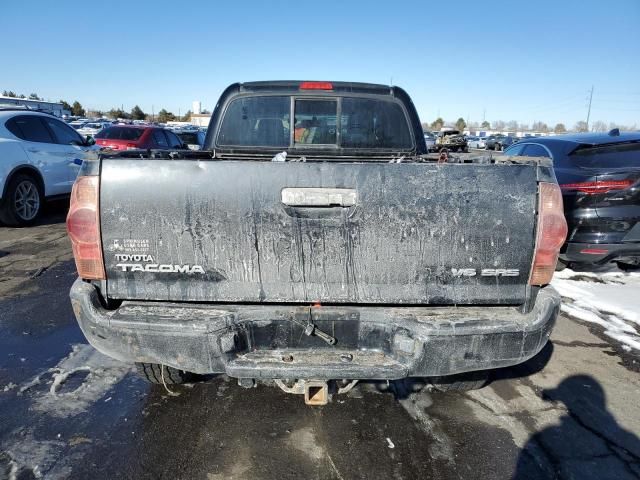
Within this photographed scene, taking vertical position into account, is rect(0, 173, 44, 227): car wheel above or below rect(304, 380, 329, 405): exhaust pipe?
above

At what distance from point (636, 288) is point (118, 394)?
231 inches

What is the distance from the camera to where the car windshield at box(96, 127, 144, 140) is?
1265 centimetres

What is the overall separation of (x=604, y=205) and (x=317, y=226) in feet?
14.2

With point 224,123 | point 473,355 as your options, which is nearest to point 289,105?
point 224,123

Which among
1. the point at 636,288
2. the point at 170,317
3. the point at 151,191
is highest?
the point at 151,191

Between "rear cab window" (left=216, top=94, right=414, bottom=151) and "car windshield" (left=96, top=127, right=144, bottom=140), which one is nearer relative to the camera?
"rear cab window" (left=216, top=94, right=414, bottom=151)

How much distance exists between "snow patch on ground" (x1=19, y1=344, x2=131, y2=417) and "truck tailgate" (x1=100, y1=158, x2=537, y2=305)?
121cm

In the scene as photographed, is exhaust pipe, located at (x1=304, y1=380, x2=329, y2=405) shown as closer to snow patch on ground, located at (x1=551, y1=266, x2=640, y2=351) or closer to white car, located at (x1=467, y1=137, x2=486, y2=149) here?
snow patch on ground, located at (x1=551, y1=266, x2=640, y2=351)

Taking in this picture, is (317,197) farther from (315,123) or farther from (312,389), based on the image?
(315,123)

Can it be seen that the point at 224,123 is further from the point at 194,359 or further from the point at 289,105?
the point at 194,359

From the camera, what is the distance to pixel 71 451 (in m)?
2.46

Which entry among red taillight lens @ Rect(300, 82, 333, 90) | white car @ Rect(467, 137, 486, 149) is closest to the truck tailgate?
red taillight lens @ Rect(300, 82, 333, 90)

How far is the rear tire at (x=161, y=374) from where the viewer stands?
2.86 meters

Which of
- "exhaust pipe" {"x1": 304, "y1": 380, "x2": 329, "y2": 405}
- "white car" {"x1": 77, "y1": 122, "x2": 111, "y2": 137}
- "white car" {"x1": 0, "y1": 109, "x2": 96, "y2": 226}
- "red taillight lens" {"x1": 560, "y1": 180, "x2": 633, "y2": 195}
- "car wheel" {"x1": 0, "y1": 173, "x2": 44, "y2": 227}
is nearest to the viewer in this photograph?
"exhaust pipe" {"x1": 304, "y1": 380, "x2": 329, "y2": 405}
